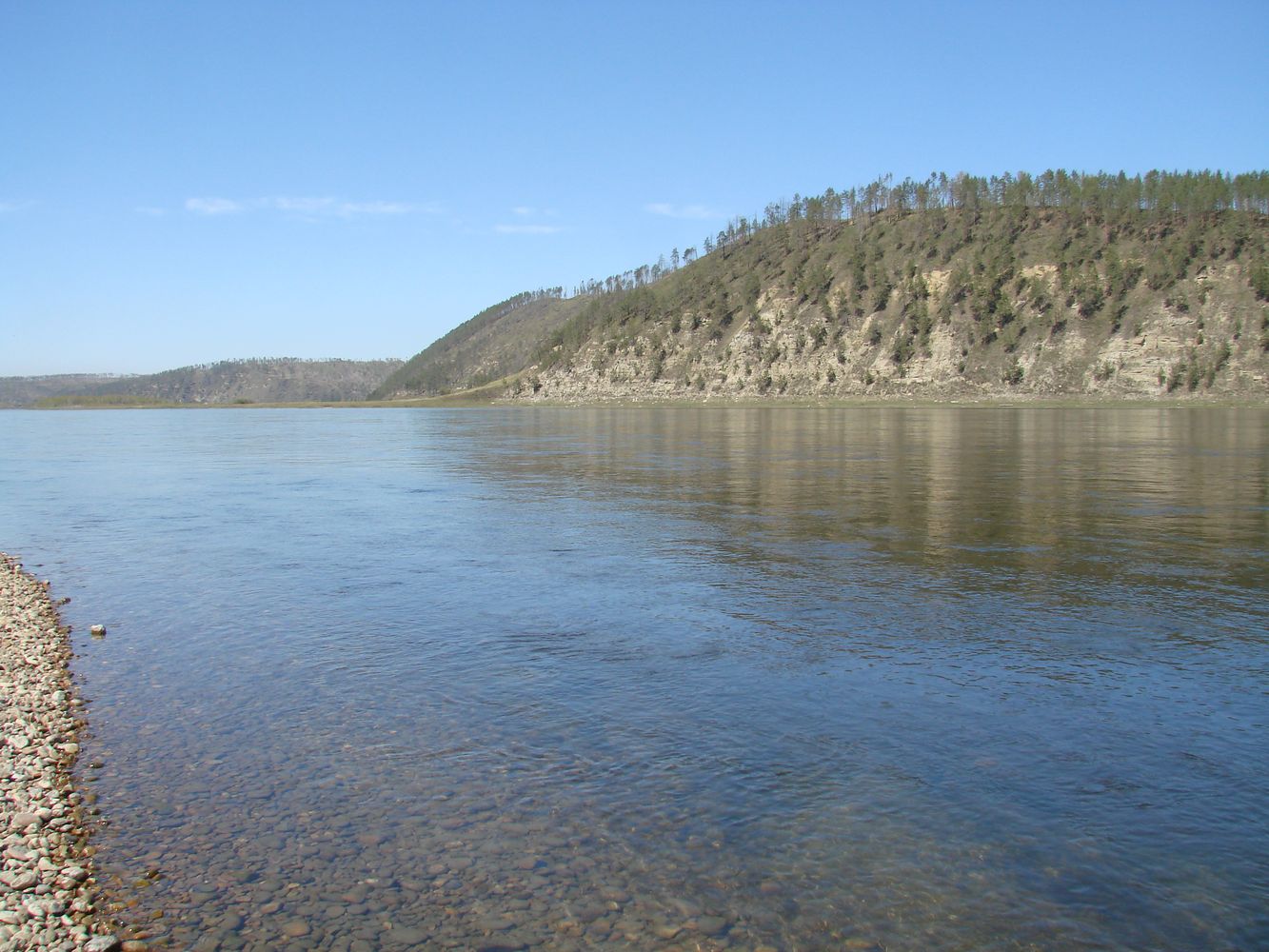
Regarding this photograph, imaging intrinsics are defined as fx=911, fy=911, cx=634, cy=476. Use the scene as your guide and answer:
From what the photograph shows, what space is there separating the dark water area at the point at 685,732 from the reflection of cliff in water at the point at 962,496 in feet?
1.00

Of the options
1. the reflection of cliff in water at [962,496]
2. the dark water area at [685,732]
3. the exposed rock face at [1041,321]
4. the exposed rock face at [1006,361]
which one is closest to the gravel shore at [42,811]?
the dark water area at [685,732]

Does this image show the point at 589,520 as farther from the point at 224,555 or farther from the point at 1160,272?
the point at 1160,272

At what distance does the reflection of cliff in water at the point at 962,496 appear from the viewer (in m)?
22.2

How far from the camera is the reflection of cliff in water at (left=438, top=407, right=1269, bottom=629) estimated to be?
2222cm

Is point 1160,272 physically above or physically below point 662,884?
above

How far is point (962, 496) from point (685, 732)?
2565 cm

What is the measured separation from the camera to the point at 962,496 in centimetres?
3422

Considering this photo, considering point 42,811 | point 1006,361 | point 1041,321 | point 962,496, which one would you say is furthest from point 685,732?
point 1041,321

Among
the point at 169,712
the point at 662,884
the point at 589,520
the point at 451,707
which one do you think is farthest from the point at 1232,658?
the point at 589,520

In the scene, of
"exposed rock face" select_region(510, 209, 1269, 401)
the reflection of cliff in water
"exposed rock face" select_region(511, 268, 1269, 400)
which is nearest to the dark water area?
the reflection of cliff in water

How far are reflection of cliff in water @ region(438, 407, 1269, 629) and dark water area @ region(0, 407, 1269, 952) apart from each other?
12.0 inches

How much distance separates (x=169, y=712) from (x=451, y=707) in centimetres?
391

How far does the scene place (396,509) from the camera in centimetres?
3384

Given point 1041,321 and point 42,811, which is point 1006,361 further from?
point 42,811
